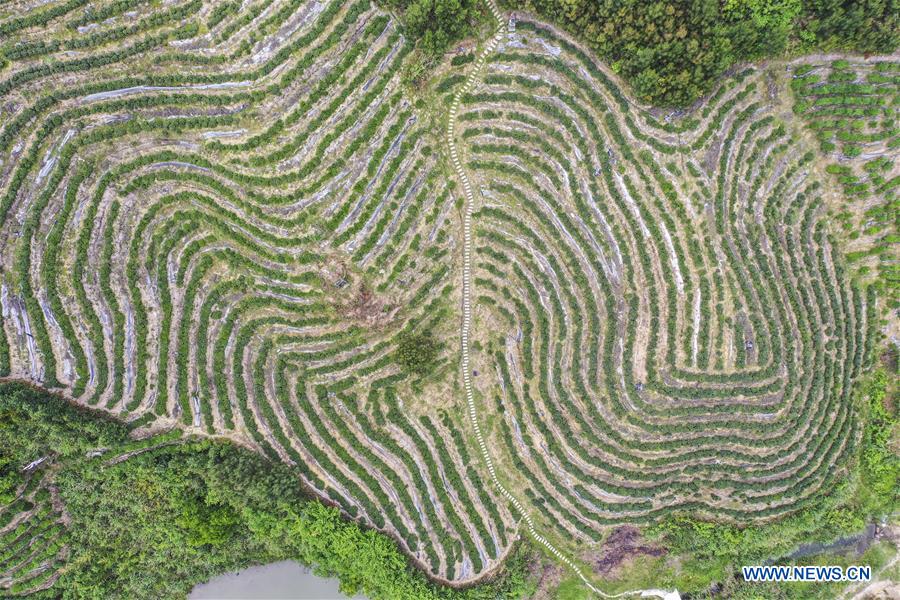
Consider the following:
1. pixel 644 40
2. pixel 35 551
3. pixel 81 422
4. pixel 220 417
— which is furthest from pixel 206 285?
pixel 644 40

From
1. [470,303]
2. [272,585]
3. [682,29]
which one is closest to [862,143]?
[682,29]

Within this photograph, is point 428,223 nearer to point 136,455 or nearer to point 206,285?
point 206,285

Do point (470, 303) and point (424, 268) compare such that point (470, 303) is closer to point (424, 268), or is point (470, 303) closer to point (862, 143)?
point (424, 268)

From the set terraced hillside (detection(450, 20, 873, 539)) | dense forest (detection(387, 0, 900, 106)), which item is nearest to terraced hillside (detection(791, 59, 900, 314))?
terraced hillside (detection(450, 20, 873, 539))

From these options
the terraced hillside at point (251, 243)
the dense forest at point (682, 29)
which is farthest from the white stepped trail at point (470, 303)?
the dense forest at point (682, 29)

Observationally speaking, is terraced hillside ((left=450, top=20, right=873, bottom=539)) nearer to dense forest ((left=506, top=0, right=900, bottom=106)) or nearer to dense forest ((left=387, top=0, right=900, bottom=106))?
dense forest ((left=506, top=0, right=900, bottom=106))

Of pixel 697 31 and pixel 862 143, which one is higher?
pixel 697 31

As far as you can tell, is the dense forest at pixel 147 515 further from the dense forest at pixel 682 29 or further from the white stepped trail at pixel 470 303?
the dense forest at pixel 682 29
